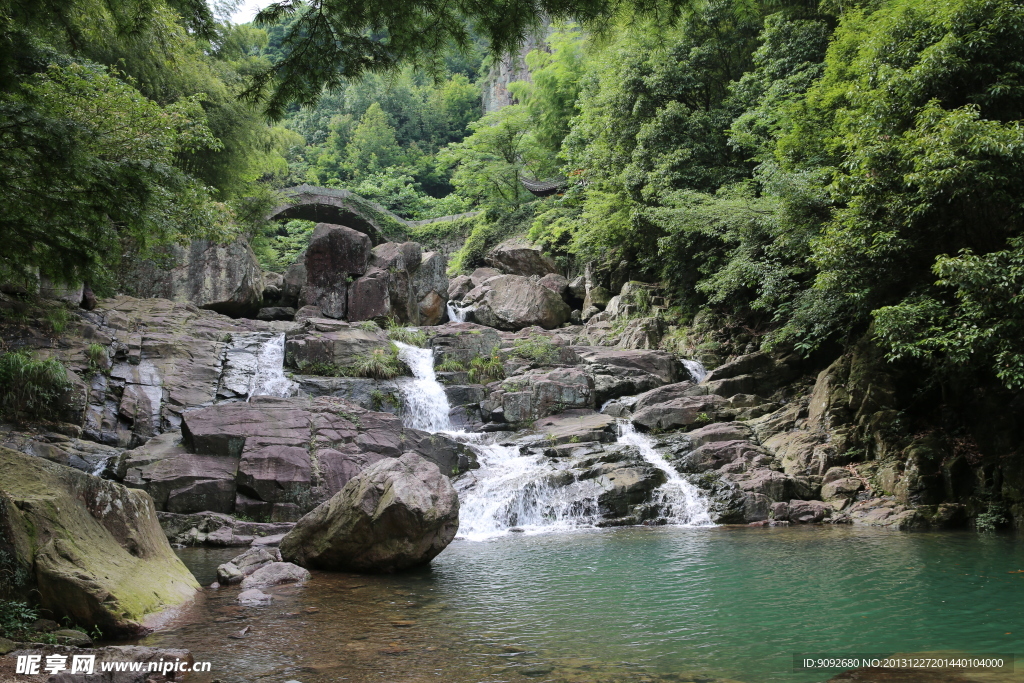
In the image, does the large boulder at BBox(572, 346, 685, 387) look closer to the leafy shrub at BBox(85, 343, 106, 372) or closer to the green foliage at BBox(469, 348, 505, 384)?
the green foliage at BBox(469, 348, 505, 384)

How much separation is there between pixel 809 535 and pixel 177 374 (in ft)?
45.1

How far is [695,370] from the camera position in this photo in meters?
18.8

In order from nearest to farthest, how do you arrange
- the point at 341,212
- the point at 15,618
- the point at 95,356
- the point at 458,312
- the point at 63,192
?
the point at 15,618
the point at 63,192
the point at 95,356
the point at 458,312
the point at 341,212

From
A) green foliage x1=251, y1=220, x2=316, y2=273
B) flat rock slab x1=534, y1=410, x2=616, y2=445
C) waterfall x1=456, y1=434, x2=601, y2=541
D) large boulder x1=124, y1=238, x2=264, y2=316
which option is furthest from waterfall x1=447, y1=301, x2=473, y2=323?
waterfall x1=456, y1=434, x2=601, y2=541

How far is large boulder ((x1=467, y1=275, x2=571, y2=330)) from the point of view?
77.9 feet

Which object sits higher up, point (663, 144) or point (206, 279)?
point (663, 144)

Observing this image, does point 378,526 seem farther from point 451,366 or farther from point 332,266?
point 332,266

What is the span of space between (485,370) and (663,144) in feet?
31.6

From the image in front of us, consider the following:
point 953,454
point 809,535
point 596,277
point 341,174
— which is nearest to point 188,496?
point 809,535

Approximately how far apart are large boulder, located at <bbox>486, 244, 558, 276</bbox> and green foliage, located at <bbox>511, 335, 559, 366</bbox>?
9.71 meters

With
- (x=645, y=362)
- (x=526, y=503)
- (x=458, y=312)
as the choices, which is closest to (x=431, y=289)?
(x=458, y=312)

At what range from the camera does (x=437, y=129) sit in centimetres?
4659

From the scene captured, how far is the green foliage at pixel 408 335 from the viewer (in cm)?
1897

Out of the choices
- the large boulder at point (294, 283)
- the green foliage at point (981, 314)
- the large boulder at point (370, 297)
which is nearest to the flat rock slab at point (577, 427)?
the green foliage at point (981, 314)
